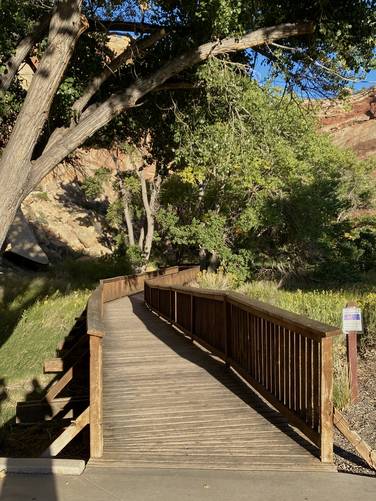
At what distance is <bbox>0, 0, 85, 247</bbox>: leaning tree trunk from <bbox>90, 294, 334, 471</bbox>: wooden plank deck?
115 inches

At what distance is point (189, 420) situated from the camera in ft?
18.4

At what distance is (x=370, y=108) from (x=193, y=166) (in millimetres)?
72522

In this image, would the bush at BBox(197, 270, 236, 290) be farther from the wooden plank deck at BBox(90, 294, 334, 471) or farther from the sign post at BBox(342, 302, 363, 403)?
the sign post at BBox(342, 302, 363, 403)

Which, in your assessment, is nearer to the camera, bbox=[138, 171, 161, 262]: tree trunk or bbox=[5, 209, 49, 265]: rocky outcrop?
bbox=[5, 209, 49, 265]: rocky outcrop

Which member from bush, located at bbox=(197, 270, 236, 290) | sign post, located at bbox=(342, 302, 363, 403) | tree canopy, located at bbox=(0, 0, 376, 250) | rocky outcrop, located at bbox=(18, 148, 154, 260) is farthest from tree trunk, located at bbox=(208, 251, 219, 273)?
sign post, located at bbox=(342, 302, 363, 403)

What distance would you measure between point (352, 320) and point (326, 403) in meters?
2.11

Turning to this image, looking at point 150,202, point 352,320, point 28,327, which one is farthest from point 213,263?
point 352,320

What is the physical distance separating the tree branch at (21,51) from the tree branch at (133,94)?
5.58ft

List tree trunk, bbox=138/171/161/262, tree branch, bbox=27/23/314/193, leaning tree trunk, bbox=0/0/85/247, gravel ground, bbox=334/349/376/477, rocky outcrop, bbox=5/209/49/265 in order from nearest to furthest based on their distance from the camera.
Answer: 1. gravel ground, bbox=334/349/376/477
2. leaning tree trunk, bbox=0/0/85/247
3. tree branch, bbox=27/23/314/193
4. rocky outcrop, bbox=5/209/49/265
5. tree trunk, bbox=138/171/161/262

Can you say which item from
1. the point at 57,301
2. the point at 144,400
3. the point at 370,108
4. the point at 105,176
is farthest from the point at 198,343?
the point at 370,108

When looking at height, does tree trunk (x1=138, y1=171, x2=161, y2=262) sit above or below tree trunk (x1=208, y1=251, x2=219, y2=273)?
above

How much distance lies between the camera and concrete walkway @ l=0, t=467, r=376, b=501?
3.83 metres

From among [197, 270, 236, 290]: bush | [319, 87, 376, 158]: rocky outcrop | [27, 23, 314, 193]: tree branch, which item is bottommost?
[197, 270, 236, 290]: bush

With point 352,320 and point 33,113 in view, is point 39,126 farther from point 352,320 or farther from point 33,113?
point 352,320
